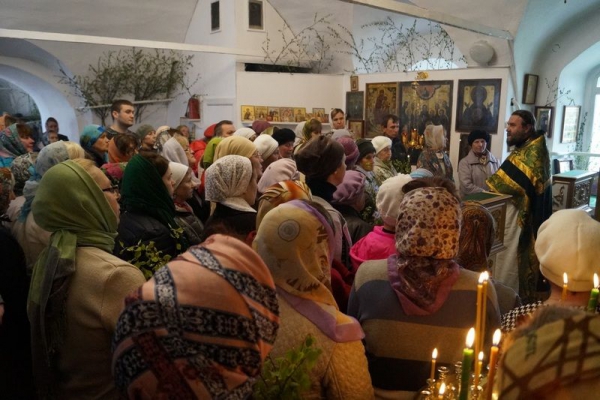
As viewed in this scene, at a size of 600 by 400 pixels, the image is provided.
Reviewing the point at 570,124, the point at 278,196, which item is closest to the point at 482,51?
the point at 570,124

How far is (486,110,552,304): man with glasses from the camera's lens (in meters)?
4.73

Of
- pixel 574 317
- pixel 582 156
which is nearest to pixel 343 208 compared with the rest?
pixel 574 317

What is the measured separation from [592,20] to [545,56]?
88cm

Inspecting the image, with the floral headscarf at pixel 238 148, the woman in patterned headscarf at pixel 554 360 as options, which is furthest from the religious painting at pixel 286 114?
the woman in patterned headscarf at pixel 554 360

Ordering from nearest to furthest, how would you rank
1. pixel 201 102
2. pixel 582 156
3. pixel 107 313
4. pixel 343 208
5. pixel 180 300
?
pixel 180 300 < pixel 107 313 < pixel 343 208 < pixel 582 156 < pixel 201 102

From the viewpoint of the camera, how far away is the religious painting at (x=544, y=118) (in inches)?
340

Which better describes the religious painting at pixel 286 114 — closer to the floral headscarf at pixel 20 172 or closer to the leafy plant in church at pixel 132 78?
the leafy plant in church at pixel 132 78

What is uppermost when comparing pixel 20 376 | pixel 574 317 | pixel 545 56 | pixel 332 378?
pixel 545 56

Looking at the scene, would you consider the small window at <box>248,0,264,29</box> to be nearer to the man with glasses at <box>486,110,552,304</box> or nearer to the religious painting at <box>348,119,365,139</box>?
the religious painting at <box>348,119,365,139</box>

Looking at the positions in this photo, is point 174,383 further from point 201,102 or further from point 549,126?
point 201,102

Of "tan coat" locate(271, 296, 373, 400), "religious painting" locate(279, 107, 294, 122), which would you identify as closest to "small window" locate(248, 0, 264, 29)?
"religious painting" locate(279, 107, 294, 122)

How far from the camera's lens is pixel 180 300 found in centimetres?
110

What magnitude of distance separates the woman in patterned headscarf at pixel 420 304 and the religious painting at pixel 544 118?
772 cm

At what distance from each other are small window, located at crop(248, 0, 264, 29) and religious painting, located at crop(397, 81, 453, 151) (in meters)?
3.40
